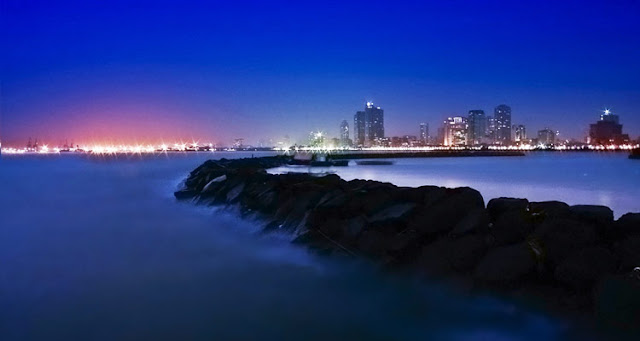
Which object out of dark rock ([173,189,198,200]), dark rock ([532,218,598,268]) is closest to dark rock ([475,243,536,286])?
dark rock ([532,218,598,268])

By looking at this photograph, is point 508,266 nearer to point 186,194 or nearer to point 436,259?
point 436,259

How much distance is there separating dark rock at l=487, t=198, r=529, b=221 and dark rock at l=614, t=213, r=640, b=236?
1.28 m

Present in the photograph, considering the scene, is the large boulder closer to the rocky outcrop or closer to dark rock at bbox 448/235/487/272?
the rocky outcrop

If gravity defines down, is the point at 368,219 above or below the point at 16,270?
above

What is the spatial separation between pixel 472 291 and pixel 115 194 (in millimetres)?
20535

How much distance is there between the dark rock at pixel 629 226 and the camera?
6617 mm

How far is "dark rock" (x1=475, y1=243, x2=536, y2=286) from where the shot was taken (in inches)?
224

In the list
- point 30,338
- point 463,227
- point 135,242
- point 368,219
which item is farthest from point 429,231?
point 135,242

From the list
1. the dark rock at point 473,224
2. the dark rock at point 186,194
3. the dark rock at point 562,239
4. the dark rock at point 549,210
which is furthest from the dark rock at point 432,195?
the dark rock at point 186,194

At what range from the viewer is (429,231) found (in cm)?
728

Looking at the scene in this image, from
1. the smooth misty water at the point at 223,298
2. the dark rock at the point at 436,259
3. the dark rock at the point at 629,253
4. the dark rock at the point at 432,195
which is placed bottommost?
the smooth misty water at the point at 223,298

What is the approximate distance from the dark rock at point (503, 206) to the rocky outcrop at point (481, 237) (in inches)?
0.6

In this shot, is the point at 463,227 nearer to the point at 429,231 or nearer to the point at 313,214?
the point at 429,231

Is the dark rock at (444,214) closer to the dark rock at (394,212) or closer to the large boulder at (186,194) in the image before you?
the dark rock at (394,212)
